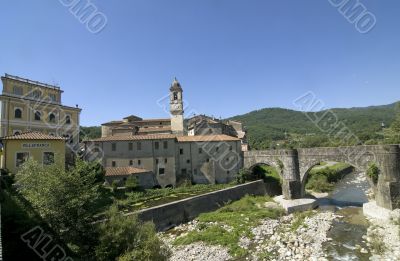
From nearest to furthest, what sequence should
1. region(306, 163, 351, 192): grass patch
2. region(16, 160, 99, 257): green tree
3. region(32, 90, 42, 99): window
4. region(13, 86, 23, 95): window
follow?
region(16, 160, 99, 257): green tree, region(13, 86, 23, 95): window, region(32, 90, 42, 99): window, region(306, 163, 351, 192): grass patch

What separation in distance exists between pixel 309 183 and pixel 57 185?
38349 millimetres

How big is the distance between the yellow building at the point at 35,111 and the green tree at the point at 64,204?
952 inches

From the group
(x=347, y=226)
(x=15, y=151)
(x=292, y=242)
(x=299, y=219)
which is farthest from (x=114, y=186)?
(x=347, y=226)

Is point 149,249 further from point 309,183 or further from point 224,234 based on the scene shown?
point 309,183

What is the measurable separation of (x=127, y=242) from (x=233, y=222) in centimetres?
1326

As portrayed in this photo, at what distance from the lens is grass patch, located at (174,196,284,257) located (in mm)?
19406

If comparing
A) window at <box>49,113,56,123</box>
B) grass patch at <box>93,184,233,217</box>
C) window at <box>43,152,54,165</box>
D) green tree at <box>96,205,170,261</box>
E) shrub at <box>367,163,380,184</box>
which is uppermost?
window at <box>49,113,56,123</box>

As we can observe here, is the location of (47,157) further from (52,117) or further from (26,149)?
(52,117)

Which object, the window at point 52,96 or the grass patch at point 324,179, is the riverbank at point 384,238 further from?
the window at point 52,96

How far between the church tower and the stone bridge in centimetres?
1492

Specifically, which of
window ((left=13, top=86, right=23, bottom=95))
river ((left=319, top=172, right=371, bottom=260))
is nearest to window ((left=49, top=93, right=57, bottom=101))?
window ((left=13, top=86, right=23, bottom=95))

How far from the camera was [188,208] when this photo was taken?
25.8 meters

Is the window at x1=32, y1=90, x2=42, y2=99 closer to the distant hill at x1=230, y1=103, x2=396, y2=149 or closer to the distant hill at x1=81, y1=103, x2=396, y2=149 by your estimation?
the distant hill at x1=81, y1=103, x2=396, y2=149

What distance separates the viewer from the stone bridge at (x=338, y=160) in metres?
24.0
